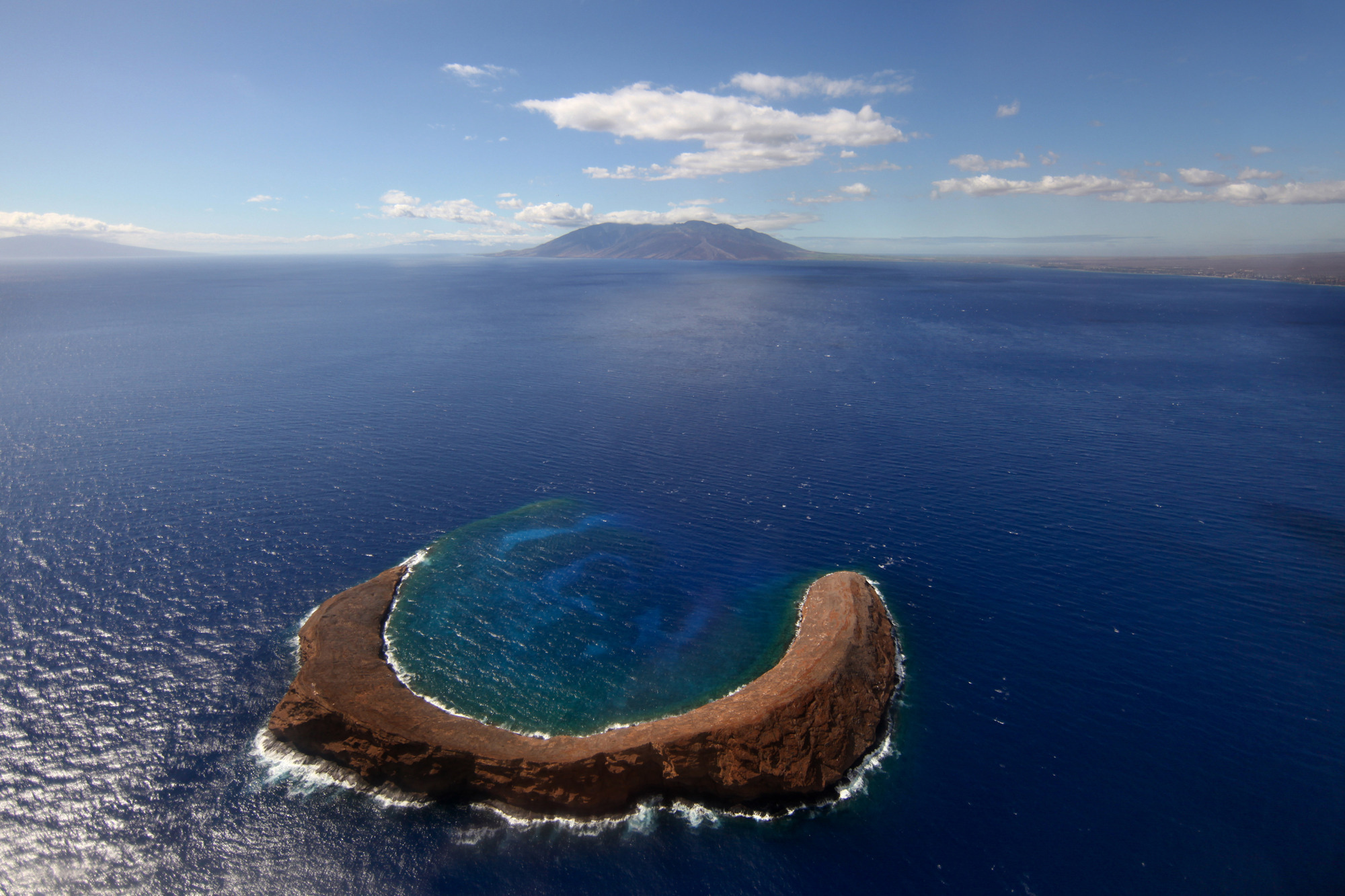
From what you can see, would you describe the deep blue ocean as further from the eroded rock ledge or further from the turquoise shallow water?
the eroded rock ledge

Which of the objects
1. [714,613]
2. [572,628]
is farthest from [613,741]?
[714,613]

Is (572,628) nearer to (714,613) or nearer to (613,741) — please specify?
(714,613)

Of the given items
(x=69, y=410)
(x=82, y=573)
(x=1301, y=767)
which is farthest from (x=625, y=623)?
(x=69, y=410)

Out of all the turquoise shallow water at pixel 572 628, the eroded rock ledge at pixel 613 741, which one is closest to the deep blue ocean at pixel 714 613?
the turquoise shallow water at pixel 572 628

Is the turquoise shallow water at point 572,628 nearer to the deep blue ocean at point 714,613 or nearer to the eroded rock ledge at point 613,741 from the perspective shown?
the deep blue ocean at point 714,613

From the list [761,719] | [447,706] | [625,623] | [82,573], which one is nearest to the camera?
[761,719]

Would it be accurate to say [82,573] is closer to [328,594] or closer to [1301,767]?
[328,594]

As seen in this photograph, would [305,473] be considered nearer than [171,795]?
No

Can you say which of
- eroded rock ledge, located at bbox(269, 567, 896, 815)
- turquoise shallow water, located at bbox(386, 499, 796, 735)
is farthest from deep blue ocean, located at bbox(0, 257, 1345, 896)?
eroded rock ledge, located at bbox(269, 567, 896, 815)
